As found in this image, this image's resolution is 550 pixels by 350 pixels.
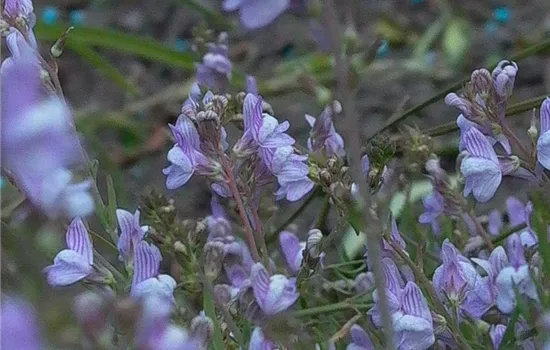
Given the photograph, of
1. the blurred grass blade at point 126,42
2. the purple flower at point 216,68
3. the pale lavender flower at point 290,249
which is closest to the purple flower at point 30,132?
the pale lavender flower at point 290,249

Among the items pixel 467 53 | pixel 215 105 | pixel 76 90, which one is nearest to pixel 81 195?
pixel 215 105

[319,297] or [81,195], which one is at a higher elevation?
[81,195]

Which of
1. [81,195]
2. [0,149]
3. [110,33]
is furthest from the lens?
[110,33]

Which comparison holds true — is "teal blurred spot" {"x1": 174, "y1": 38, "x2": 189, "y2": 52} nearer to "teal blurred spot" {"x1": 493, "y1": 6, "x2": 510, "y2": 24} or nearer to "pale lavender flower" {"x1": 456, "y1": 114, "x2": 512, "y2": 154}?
"teal blurred spot" {"x1": 493, "y1": 6, "x2": 510, "y2": 24}

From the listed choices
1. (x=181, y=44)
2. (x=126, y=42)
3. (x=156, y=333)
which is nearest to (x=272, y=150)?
(x=156, y=333)

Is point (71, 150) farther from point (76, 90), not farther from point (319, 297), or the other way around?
point (76, 90)
